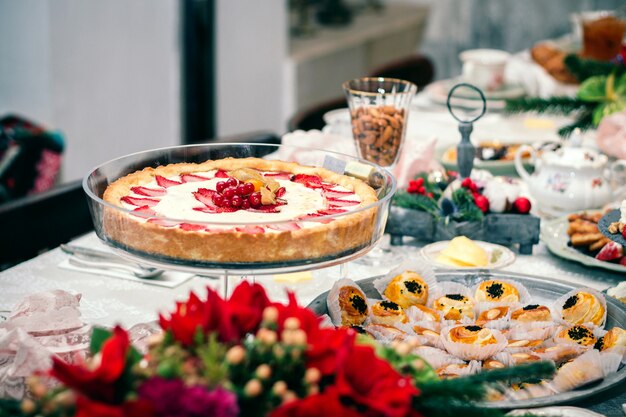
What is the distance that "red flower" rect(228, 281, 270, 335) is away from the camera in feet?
2.53

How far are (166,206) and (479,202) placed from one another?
0.64m

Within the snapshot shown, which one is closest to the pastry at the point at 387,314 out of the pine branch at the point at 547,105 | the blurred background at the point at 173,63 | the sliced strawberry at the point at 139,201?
the sliced strawberry at the point at 139,201

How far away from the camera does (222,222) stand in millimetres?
1037

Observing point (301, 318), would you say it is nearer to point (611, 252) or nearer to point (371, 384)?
point (371, 384)

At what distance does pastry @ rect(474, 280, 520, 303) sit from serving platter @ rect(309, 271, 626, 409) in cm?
5

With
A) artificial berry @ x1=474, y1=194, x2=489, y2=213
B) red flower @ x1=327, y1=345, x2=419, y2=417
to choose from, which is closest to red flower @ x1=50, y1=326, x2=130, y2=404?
red flower @ x1=327, y1=345, x2=419, y2=417

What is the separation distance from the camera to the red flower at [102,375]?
26.5 inches

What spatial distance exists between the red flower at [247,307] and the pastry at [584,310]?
563mm

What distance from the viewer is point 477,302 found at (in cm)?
125

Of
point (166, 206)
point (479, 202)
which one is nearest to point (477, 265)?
point (479, 202)

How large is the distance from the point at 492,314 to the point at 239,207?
1.25ft

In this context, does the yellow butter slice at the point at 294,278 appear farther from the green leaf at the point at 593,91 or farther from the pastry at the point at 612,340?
the green leaf at the point at 593,91

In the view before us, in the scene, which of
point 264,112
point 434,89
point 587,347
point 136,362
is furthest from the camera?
point 264,112

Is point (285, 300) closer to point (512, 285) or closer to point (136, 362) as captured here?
point (512, 285)
